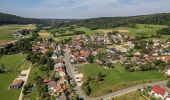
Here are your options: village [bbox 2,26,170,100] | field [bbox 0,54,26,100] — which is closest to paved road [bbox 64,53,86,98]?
village [bbox 2,26,170,100]

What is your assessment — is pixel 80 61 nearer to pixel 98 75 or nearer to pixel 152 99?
pixel 98 75

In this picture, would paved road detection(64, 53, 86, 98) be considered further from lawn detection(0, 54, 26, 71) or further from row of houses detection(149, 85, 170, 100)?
lawn detection(0, 54, 26, 71)

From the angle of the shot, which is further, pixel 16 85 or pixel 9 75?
pixel 9 75

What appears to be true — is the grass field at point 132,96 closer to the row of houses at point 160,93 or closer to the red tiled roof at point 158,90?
the row of houses at point 160,93

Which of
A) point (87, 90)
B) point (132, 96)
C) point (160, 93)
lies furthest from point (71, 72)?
point (160, 93)

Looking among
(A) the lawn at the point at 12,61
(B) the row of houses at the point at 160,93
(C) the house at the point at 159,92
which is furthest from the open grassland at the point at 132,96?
(A) the lawn at the point at 12,61

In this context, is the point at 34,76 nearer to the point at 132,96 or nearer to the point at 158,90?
the point at 132,96
